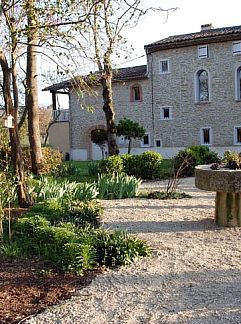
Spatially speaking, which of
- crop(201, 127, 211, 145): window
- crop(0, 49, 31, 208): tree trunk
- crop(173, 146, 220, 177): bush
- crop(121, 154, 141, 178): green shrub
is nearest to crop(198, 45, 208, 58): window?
crop(201, 127, 211, 145): window

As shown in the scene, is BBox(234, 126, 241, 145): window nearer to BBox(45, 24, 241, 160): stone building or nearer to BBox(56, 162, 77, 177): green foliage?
BBox(45, 24, 241, 160): stone building

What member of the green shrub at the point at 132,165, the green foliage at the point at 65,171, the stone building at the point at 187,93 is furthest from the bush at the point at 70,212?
the stone building at the point at 187,93

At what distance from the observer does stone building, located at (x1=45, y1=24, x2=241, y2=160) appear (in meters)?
29.7

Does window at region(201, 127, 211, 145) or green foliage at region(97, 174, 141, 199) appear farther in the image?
window at region(201, 127, 211, 145)

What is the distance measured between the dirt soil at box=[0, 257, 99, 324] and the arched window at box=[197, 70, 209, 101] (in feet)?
89.0

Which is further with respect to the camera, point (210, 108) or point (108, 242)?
point (210, 108)

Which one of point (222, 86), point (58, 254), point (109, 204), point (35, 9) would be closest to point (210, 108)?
point (222, 86)

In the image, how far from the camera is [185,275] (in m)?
4.68

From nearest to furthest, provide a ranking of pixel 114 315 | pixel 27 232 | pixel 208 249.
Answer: pixel 114 315, pixel 208 249, pixel 27 232

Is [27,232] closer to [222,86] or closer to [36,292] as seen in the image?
[36,292]

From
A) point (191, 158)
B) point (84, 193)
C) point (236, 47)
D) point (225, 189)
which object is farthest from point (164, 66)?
point (225, 189)

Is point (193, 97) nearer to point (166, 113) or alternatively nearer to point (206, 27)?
point (166, 113)

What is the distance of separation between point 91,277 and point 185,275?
3.12 feet

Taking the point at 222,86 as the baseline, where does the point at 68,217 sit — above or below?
below
